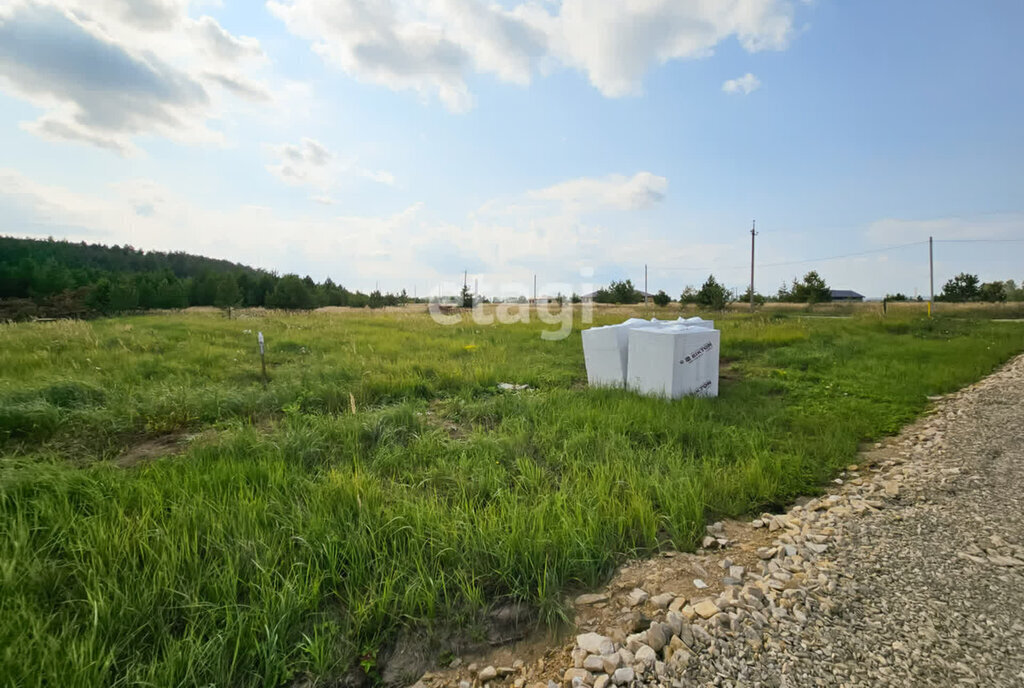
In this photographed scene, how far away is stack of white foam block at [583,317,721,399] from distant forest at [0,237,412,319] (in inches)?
1114

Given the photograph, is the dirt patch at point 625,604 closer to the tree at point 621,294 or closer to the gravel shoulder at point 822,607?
the gravel shoulder at point 822,607

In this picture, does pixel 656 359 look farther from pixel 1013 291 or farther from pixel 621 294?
pixel 1013 291

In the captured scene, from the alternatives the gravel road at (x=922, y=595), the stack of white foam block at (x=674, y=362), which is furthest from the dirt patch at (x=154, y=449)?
the stack of white foam block at (x=674, y=362)

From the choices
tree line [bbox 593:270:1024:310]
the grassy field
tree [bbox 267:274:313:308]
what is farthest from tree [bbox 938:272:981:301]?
tree [bbox 267:274:313:308]

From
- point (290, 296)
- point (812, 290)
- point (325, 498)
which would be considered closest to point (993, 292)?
point (812, 290)

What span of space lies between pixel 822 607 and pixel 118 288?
50379 millimetres

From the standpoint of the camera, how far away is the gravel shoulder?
1831 mm

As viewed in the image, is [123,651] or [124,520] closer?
[123,651]

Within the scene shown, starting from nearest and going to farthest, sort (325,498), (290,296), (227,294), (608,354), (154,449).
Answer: (325,498)
(154,449)
(608,354)
(227,294)
(290,296)

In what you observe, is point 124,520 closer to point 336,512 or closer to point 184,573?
point 184,573

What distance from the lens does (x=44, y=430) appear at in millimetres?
4418

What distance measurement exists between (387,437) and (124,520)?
2.13 meters

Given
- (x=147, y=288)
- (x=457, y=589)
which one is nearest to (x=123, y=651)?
(x=457, y=589)

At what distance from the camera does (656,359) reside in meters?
6.39
